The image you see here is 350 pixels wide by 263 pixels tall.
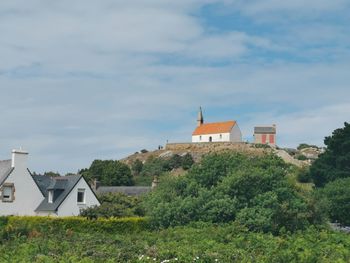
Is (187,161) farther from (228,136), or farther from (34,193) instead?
(34,193)

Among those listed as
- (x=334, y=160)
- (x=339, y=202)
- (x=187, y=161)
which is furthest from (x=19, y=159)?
(x=187, y=161)

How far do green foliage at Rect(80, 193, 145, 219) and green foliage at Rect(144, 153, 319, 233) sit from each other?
16.2ft

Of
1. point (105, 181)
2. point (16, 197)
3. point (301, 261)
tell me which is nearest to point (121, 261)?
point (301, 261)

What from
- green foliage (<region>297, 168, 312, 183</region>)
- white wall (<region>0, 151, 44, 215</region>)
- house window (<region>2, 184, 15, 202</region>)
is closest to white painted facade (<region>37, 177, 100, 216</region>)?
white wall (<region>0, 151, 44, 215</region>)

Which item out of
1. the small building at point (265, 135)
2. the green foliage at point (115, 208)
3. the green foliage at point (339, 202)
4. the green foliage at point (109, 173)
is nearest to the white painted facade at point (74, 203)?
the green foliage at point (115, 208)

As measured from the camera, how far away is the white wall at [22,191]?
4488 cm

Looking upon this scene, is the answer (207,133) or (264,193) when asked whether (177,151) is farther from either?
(264,193)

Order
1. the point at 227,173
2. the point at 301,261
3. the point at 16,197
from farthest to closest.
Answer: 1. the point at 16,197
2. the point at 227,173
3. the point at 301,261

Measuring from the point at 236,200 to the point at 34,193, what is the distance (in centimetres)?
1773

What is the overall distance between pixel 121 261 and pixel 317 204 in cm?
2482

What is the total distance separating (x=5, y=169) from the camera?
45.7m

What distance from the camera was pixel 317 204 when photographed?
39188mm

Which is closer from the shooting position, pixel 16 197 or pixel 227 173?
pixel 227 173

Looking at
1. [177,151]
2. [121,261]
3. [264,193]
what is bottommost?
[121,261]
